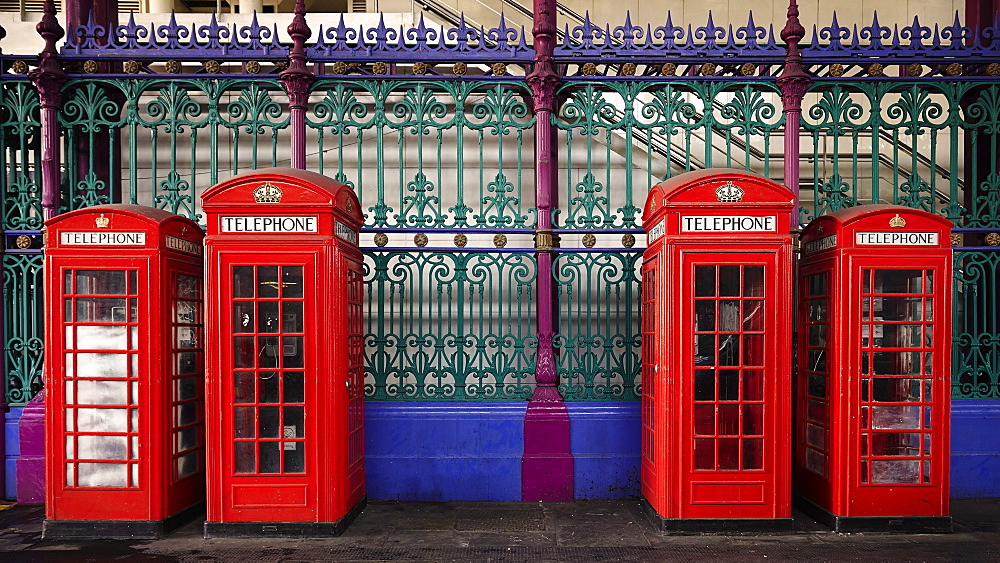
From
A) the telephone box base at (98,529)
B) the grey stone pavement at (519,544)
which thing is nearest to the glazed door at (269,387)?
the grey stone pavement at (519,544)

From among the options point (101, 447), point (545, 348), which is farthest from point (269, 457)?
point (545, 348)

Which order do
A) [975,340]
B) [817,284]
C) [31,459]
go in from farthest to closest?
1. [975,340]
2. [31,459]
3. [817,284]

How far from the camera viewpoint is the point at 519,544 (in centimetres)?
536

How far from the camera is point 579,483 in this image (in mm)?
6496

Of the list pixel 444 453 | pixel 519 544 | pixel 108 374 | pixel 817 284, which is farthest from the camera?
pixel 444 453

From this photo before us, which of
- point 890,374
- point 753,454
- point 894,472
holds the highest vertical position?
point 890,374

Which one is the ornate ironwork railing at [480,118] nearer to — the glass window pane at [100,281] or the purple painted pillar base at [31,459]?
the purple painted pillar base at [31,459]

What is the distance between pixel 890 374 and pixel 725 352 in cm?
132

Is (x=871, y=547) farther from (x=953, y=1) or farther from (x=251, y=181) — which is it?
(x=953, y=1)

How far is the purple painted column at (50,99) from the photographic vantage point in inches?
255

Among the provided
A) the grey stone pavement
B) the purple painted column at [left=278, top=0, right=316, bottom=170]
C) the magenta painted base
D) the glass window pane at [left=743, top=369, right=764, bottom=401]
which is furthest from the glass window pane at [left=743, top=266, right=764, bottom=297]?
the purple painted column at [left=278, top=0, right=316, bottom=170]

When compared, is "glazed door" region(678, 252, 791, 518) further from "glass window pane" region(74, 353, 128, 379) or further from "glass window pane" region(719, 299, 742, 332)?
"glass window pane" region(74, 353, 128, 379)

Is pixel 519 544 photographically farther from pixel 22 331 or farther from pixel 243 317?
pixel 22 331

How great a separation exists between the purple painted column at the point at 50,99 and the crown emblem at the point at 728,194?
232 inches
